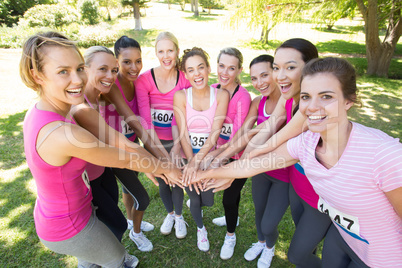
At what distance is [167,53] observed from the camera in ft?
9.60

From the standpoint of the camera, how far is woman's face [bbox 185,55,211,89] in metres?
2.72

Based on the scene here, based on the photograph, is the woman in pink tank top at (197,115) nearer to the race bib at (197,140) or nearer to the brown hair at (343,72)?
the race bib at (197,140)

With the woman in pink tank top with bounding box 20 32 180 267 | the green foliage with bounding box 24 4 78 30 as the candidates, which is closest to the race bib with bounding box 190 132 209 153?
the woman in pink tank top with bounding box 20 32 180 267

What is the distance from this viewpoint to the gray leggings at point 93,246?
183 cm

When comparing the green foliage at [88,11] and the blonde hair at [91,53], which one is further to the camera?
the green foliage at [88,11]

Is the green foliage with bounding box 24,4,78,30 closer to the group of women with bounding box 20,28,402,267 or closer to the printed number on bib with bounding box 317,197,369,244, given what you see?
the group of women with bounding box 20,28,402,267

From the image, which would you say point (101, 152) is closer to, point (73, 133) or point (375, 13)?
point (73, 133)

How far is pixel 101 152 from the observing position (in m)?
1.75

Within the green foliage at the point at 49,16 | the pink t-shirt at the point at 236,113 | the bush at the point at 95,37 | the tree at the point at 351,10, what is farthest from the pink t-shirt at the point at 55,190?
the green foliage at the point at 49,16

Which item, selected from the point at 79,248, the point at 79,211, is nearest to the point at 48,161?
the point at 79,211

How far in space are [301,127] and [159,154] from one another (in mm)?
1633

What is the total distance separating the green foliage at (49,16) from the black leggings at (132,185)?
1972 centimetres

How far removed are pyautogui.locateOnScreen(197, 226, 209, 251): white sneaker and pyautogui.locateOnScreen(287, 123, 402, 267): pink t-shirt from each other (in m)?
1.73

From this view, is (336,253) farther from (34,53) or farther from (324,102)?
(34,53)
